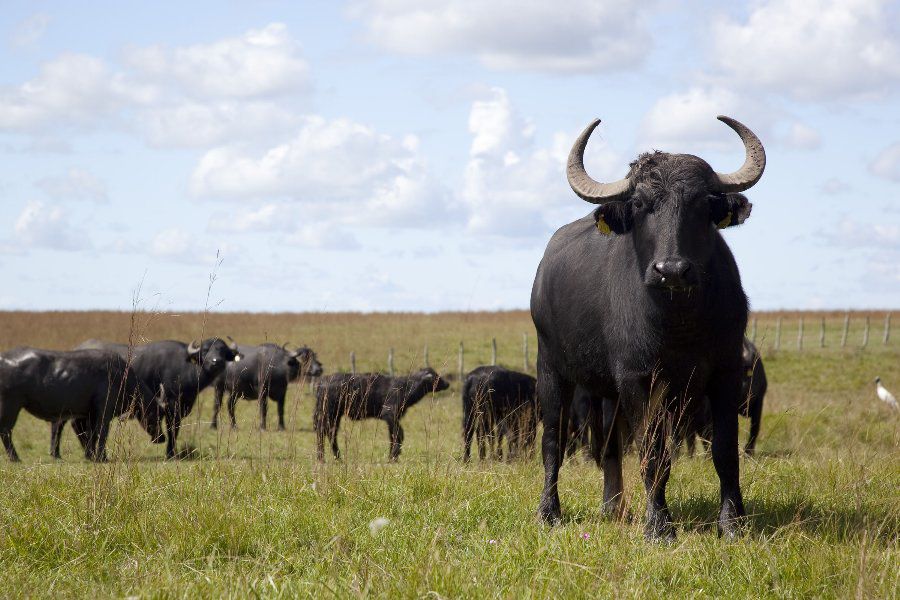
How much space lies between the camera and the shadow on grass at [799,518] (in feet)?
18.0

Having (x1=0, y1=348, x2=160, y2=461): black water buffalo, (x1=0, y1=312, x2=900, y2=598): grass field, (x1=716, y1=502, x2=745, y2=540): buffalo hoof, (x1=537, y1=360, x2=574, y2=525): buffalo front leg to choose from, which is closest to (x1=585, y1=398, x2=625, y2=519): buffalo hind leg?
(x1=0, y1=312, x2=900, y2=598): grass field

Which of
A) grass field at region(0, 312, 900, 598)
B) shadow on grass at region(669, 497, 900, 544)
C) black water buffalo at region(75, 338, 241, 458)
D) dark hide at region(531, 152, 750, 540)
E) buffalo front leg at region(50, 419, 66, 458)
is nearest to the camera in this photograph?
grass field at region(0, 312, 900, 598)

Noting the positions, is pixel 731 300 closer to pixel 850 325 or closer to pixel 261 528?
pixel 261 528

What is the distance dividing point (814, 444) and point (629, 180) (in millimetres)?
7613

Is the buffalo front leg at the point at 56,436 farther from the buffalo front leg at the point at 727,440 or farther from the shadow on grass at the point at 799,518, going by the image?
the buffalo front leg at the point at 727,440

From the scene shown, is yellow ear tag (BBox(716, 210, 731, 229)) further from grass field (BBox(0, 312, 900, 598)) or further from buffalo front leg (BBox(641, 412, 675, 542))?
grass field (BBox(0, 312, 900, 598))

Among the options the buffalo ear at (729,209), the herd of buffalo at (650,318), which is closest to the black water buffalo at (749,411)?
the herd of buffalo at (650,318)

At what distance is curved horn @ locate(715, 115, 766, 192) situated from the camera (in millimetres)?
6023

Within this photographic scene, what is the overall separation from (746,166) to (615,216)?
1.00m

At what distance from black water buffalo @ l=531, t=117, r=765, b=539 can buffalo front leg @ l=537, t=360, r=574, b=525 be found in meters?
0.02

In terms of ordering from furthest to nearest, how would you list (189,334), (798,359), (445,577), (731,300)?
(189,334) < (798,359) < (731,300) < (445,577)

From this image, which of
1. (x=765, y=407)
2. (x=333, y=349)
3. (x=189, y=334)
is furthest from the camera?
(x=189, y=334)

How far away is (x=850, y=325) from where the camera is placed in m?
46.4

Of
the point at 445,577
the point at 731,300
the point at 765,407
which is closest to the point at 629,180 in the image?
the point at 731,300
